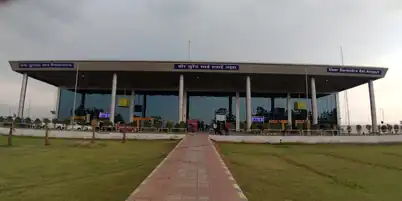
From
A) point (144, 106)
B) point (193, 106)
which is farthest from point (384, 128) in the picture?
point (144, 106)

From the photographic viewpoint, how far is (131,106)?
43000 millimetres

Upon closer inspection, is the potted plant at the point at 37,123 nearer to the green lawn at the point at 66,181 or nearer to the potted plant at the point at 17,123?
the potted plant at the point at 17,123

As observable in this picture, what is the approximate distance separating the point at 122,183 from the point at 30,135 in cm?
2643

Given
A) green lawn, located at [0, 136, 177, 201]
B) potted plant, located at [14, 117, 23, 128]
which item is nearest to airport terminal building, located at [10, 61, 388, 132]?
potted plant, located at [14, 117, 23, 128]

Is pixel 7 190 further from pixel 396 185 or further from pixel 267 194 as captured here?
pixel 396 185

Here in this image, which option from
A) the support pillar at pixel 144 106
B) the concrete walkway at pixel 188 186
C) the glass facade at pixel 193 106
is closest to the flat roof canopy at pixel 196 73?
the glass facade at pixel 193 106

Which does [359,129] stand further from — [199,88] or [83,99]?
[83,99]

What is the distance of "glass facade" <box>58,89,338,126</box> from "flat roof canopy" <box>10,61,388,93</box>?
12.9ft

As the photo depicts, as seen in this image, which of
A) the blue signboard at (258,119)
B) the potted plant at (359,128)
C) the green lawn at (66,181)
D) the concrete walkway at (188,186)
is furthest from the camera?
the blue signboard at (258,119)

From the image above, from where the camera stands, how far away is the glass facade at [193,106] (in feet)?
145

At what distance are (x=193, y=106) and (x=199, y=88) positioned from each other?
3081 mm

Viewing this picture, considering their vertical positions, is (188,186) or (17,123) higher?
(17,123)

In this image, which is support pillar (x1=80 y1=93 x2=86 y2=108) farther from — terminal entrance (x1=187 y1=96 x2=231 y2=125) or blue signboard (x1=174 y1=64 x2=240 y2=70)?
blue signboard (x1=174 y1=64 x2=240 y2=70)

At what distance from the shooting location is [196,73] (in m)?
34.6
